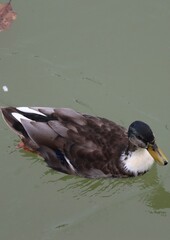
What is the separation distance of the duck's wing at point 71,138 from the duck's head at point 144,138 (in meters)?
0.30

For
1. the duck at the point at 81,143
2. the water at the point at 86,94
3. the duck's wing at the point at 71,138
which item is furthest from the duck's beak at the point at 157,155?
the water at the point at 86,94

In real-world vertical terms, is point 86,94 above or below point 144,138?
above

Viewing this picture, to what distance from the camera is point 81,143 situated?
19.7 feet

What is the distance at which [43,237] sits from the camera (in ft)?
19.0

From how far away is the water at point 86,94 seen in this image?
5969mm

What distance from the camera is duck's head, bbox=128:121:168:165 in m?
5.73

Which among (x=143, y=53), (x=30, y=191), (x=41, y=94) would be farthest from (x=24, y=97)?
(x=143, y=53)

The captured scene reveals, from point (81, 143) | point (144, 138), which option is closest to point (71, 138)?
point (81, 143)

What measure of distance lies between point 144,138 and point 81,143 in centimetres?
71

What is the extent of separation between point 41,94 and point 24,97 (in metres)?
0.22

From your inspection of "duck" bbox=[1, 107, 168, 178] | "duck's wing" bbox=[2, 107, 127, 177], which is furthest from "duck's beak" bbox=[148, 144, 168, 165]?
"duck's wing" bbox=[2, 107, 127, 177]

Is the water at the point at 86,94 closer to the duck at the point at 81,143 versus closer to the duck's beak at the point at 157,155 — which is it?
the duck at the point at 81,143

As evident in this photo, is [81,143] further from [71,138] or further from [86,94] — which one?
[86,94]

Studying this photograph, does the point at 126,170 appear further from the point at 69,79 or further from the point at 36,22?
the point at 36,22
